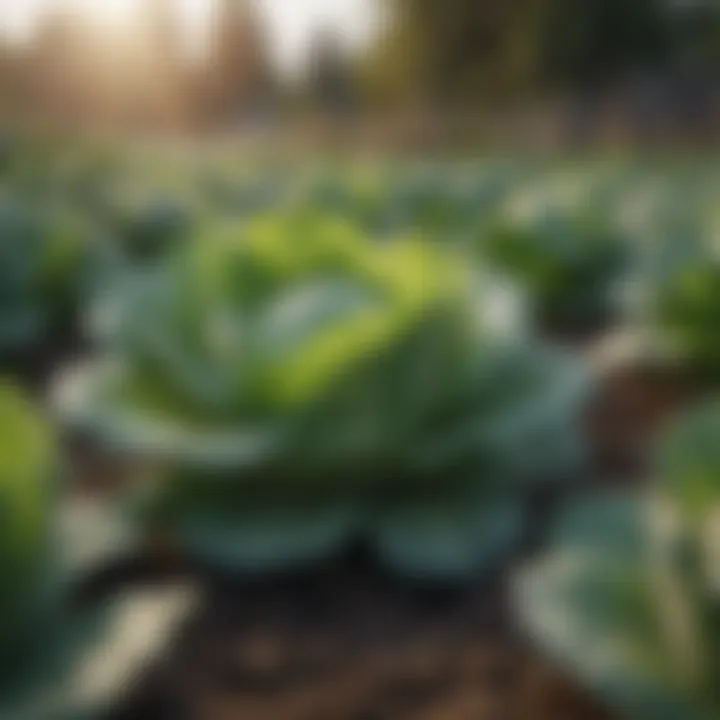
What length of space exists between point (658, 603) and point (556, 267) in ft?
3.32

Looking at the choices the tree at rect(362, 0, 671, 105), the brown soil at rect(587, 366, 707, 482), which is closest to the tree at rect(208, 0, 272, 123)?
the tree at rect(362, 0, 671, 105)

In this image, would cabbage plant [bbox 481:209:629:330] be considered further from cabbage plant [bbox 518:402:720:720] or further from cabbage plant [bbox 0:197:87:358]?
cabbage plant [bbox 518:402:720:720]

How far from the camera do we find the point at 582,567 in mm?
497

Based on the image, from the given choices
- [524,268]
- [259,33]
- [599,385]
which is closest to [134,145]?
[259,33]

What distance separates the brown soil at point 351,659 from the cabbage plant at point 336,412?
2 cm

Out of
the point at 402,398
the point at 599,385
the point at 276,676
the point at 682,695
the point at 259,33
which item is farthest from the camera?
the point at 259,33

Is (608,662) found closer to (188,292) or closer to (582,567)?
(582,567)

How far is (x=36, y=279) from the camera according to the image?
1.43m

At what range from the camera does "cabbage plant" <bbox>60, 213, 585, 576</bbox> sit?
0.66 m

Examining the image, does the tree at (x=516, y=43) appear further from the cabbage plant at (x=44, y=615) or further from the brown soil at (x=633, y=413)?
the cabbage plant at (x=44, y=615)

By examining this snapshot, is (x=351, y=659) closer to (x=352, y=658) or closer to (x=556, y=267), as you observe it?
(x=352, y=658)

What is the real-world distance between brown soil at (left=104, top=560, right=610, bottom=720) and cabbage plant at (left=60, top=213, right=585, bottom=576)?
0.02 meters

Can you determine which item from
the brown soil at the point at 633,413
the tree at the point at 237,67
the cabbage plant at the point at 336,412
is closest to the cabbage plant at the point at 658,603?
the cabbage plant at the point at 336,412

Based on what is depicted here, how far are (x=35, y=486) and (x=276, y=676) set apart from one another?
0.17 m
